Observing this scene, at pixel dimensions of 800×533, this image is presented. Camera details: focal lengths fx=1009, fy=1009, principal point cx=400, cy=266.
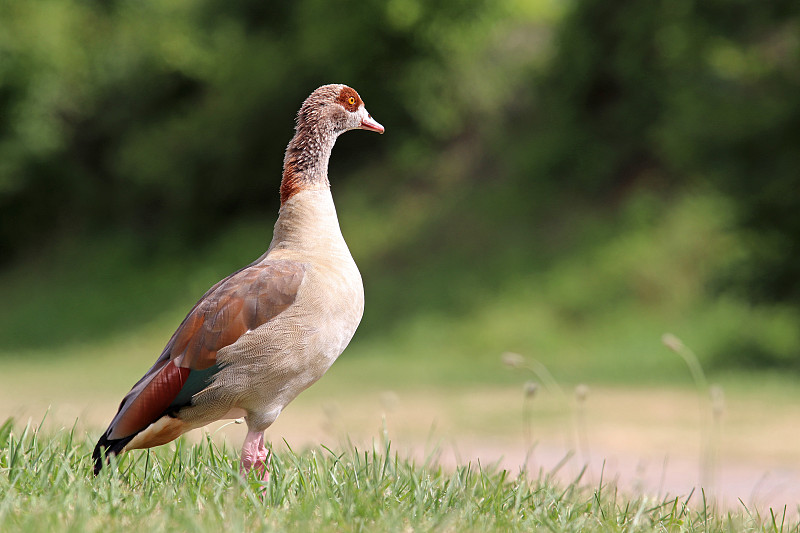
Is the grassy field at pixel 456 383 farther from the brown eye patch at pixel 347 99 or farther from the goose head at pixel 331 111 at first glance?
the brown eye patch at pixel 347 99

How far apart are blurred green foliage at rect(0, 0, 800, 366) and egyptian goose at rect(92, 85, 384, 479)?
15361mm

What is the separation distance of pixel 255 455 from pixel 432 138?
81.4 ft

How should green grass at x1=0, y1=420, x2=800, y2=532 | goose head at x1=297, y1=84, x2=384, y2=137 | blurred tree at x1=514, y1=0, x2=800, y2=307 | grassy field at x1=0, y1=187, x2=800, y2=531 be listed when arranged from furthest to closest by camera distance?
1. blurred tree at x1=514, y1=0, x2=800, y2=307
2. goose head at x1=297, y1=84, x2=384, y2=137
3. grassy field at x1=0, y1=187, x2=800, y2=531
4. green grass at x1=0, y1=420, x2=800, y2=532

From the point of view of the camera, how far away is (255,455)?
4.57m

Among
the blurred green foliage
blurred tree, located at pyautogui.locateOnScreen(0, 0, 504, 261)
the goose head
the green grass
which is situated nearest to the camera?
the green grass

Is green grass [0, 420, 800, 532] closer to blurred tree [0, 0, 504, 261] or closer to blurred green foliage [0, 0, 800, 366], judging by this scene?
blurred green foliage [0, 0, 800, 366]

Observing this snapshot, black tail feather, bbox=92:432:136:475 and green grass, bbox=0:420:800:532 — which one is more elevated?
black tail feather, bbox=92:432:136:475

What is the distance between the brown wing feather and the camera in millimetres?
4488

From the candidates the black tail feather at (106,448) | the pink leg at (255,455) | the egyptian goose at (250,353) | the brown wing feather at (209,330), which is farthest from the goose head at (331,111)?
the black tail feather at (106,448)

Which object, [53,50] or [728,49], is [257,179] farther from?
[728,49]

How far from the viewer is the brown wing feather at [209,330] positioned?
449 cm

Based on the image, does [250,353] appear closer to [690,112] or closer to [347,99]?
[347,99]

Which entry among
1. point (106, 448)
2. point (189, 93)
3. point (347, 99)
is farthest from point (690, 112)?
point (189, 93)

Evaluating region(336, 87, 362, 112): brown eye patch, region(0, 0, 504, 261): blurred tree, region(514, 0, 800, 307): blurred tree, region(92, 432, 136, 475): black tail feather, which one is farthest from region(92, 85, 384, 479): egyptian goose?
region(0, 0, 504, 261): blurred tree
